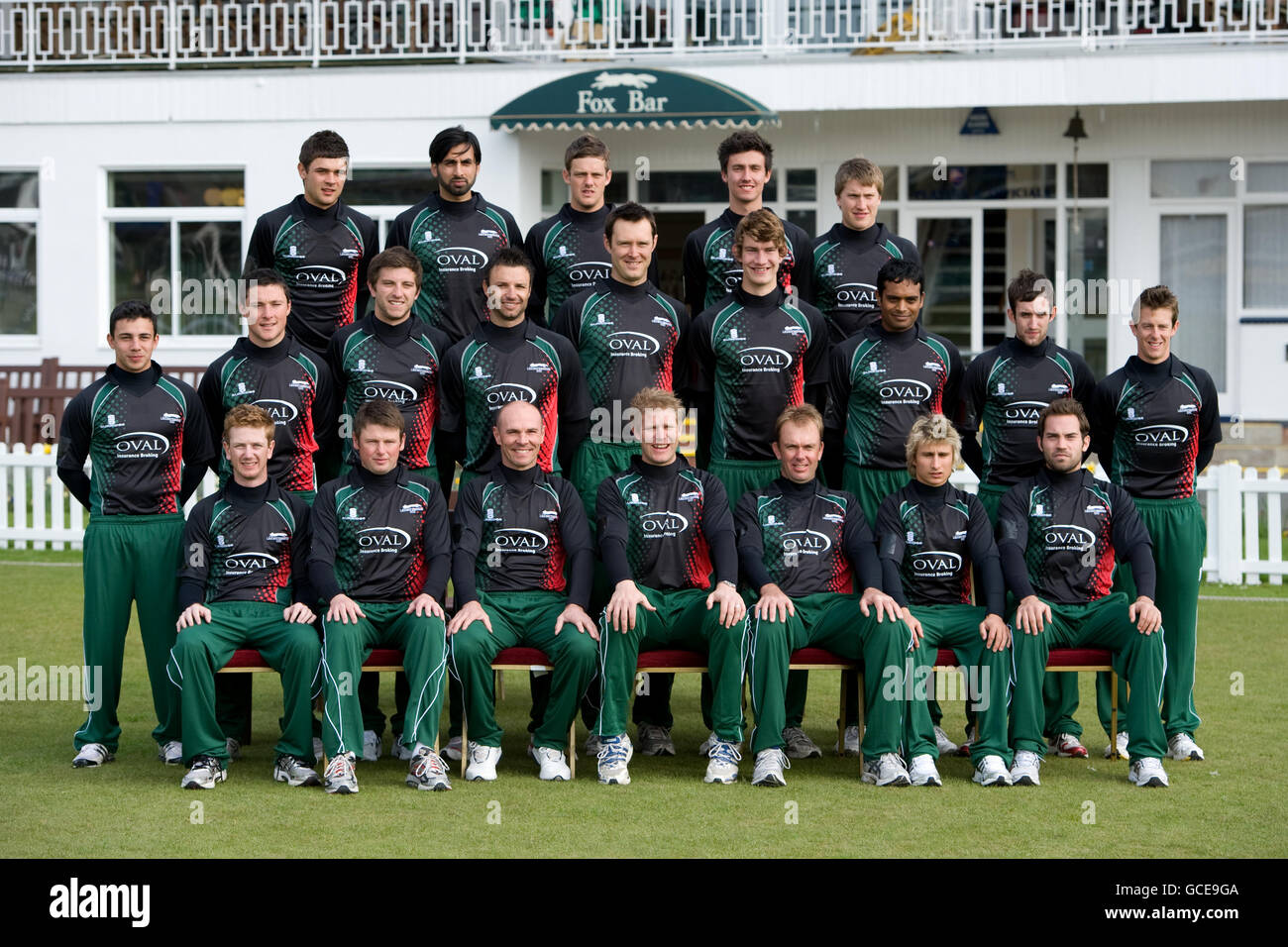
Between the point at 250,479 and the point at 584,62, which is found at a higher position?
the point at 584,62

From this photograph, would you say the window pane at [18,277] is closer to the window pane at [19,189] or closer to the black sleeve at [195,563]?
the window pane at [19,189]

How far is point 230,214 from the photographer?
19.1m

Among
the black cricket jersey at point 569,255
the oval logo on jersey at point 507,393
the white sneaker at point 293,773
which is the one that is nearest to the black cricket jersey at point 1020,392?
the black cricket jersey at point 569,255

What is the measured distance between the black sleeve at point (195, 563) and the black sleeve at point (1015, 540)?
348 cm

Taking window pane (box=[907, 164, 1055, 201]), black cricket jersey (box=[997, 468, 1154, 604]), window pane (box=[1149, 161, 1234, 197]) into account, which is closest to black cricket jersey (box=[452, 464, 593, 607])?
black cricket jersey (box=[997, 468, 1154, 604])

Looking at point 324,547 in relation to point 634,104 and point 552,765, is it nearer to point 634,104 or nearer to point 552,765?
point 552,765

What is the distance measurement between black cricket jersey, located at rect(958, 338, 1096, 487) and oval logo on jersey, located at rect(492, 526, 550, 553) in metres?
2.14

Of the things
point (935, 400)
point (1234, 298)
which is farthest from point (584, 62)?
point (935, 400)

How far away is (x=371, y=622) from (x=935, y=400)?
280 cm

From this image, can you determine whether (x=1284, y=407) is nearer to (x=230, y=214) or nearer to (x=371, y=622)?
(x=230, y=214)

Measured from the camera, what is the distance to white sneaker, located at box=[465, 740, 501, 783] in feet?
22.5

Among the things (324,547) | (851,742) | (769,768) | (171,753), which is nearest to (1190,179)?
(851,742)

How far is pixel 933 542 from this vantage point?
23.5 ft

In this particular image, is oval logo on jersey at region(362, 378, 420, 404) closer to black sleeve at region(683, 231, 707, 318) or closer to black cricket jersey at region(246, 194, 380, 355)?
black cricket jersey at region(246, 194, 380, 355)
